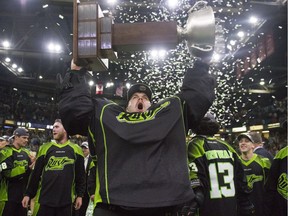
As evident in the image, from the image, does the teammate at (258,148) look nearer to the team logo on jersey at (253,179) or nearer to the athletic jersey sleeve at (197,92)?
the team logo on jersey at (253,179)

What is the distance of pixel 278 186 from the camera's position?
3.91m

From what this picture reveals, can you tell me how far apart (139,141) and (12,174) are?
4591 millimetres

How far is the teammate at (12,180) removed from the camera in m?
5.68

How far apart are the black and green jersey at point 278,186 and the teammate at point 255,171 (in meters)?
0.49

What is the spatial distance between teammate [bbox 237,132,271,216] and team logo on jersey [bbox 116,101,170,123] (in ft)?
10.6

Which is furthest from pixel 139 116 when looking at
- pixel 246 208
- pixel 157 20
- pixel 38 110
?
pixel 38 110

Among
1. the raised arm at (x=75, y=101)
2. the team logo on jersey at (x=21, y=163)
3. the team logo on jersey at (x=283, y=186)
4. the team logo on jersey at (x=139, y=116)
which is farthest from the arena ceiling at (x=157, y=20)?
the team logo on jersey at (x=21, y=163)

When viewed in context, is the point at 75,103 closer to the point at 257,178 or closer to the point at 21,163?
the point at 257,178

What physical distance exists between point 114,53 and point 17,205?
185 inches

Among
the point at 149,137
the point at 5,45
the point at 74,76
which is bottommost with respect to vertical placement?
the point at 149,137

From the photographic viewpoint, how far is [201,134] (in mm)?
3436

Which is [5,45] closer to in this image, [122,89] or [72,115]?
[122,89]

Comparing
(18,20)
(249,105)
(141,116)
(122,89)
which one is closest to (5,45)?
(18,20)

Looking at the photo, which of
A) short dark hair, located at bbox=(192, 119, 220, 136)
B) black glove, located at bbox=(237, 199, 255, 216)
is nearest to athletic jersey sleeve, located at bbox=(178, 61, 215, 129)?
short dark hair, located at bbox=(192, 119, 220, 136)
